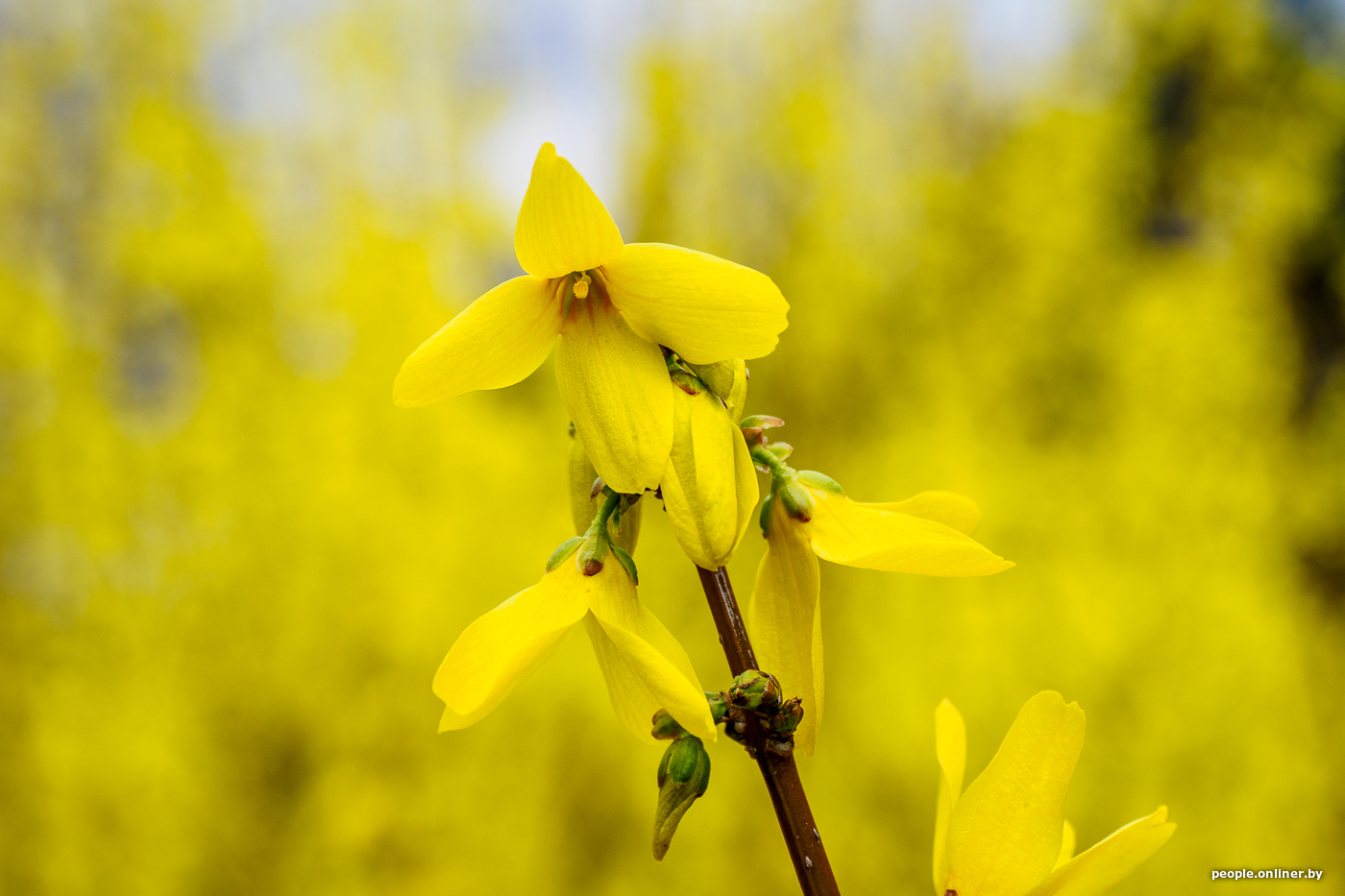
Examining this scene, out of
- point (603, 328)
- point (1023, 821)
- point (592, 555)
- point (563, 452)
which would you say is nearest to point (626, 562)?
point (592, 555)

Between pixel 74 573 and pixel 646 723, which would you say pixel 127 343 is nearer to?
pixel 74 573

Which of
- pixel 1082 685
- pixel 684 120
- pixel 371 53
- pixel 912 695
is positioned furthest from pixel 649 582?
pixel 371 53

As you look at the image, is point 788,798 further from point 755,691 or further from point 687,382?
point 687,382

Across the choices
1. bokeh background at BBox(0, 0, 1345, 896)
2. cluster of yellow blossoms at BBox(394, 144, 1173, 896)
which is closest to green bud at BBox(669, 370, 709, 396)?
cluster of yellow blossoms at BBox(394, 144, 1173, 896)

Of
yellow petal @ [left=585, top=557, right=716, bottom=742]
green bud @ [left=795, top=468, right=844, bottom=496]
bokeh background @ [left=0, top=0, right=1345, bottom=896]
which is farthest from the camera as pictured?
bokeh background @ [left=0, top=0, right=1345, bottom=896]

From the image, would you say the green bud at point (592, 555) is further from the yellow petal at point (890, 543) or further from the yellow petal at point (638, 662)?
the yellow petal at point (890, 543)

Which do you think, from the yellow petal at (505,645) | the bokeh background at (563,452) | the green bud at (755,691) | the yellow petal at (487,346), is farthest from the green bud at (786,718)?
the bokeh background at (563,452)

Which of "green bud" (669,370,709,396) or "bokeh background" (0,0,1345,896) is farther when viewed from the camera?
"bokeh background" (0,0,1345,896)

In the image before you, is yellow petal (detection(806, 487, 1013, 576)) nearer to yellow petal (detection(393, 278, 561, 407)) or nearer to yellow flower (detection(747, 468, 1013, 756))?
yellow flower (detection(747, 468, 1013, 756))
